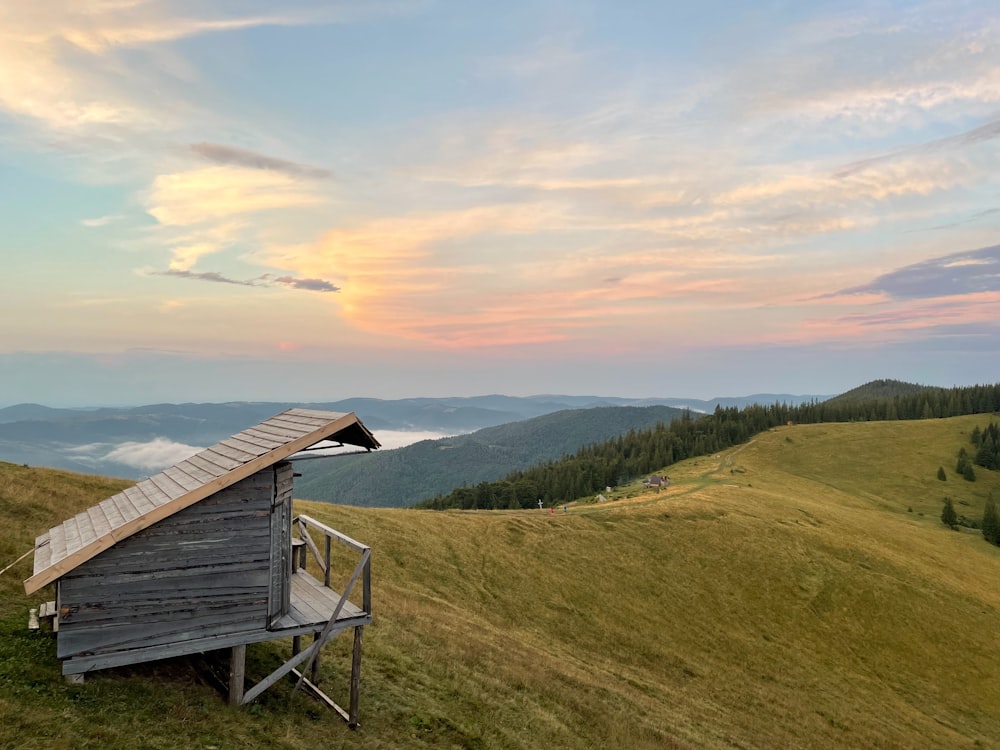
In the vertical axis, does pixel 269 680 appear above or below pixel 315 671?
above

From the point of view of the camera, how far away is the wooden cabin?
12.4 meters

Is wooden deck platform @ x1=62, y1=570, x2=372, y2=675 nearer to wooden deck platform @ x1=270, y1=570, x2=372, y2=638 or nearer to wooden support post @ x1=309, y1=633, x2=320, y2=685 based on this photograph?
wooden deck platform @ x1=270, y1=570, x2=372, y2=638

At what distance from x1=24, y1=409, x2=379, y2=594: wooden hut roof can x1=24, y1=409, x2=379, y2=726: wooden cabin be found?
0.12 ft

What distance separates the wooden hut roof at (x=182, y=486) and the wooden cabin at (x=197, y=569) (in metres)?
0.04

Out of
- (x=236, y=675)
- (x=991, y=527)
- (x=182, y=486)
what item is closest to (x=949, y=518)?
(x=991, y=527)

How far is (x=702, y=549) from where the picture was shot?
2163 inches

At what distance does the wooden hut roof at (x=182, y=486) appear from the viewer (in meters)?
12.2

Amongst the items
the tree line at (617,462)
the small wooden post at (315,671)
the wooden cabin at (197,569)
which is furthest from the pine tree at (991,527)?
the wooden cabin at (197,569)

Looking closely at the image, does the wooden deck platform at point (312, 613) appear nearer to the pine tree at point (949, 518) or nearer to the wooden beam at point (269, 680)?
the wooden beam at point (269, 680)

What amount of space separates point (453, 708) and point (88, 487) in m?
30.1

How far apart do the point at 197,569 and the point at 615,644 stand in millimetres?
29699

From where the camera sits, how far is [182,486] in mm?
14133

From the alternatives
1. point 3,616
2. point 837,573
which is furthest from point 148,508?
point 837,573

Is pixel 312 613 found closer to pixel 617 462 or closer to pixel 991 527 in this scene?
pixel 991 527
